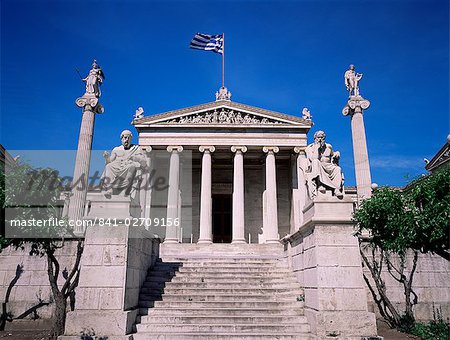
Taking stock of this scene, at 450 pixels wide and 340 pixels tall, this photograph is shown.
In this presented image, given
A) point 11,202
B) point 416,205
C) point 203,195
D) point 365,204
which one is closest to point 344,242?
point 365,204

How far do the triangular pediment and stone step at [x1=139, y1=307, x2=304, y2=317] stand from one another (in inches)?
735

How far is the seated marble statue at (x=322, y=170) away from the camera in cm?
941

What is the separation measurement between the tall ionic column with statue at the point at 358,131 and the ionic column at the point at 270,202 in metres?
6.24

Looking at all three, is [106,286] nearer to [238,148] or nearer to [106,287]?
[106,287]

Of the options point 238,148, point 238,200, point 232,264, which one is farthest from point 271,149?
point 232,264

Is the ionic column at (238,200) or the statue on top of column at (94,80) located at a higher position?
the statue on top of column at (94,80)

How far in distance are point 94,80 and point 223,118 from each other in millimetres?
9829

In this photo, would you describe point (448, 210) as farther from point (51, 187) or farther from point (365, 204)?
point (51, 187)

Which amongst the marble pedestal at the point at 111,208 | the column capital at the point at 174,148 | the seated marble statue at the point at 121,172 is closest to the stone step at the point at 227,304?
the marble pedestal at the point at 111,208

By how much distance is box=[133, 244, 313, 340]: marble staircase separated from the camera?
8.90m

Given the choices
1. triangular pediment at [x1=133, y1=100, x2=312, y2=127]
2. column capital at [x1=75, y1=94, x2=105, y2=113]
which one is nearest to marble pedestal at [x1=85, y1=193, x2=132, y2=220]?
column capital at [x1=75, y1=94, x2=105, y2=113]

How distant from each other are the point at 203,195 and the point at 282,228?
316 inches

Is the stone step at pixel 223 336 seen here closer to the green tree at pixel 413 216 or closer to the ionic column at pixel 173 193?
A: the green tree at pixel 413 216

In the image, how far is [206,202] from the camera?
82.2 feet
